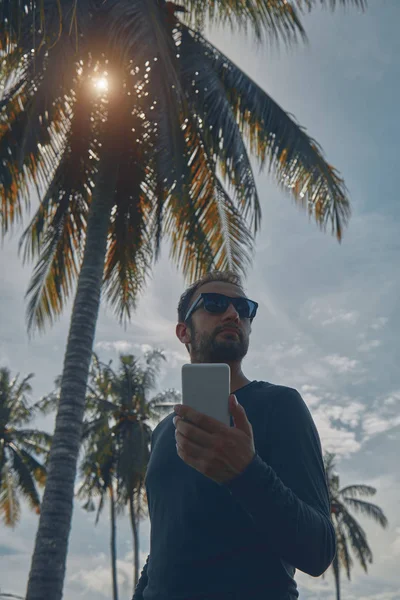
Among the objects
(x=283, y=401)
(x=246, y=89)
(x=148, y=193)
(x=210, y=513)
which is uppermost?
(x=246, y=89)

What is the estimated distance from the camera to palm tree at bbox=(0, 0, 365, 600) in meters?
7.98

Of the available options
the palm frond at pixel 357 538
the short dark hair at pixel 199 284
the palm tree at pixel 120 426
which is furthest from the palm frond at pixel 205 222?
the palm frond at pixel 357 538

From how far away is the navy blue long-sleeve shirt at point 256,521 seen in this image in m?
1.51

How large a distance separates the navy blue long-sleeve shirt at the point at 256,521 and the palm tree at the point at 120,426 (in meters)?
22.0

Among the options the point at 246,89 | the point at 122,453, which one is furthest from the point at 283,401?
the point at 122,453

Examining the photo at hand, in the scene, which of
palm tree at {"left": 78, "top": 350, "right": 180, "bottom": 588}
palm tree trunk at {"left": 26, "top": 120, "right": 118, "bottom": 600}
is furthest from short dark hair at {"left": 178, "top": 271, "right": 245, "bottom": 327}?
palm tree at {"left": 78, "top": 350, "right": 180, "bottom": 588}

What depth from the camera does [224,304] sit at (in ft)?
7.46

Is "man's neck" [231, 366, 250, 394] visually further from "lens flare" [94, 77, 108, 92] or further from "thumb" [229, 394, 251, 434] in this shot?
"lens flare" [94, 77, 108, 92]

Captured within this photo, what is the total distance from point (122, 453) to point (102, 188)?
16.8m

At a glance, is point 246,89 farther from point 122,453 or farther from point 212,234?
point 122,453

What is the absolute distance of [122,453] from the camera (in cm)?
2381

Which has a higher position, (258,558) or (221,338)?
(221,338)

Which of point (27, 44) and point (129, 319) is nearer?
point (27, 44)

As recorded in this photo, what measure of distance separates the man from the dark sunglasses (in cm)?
5
